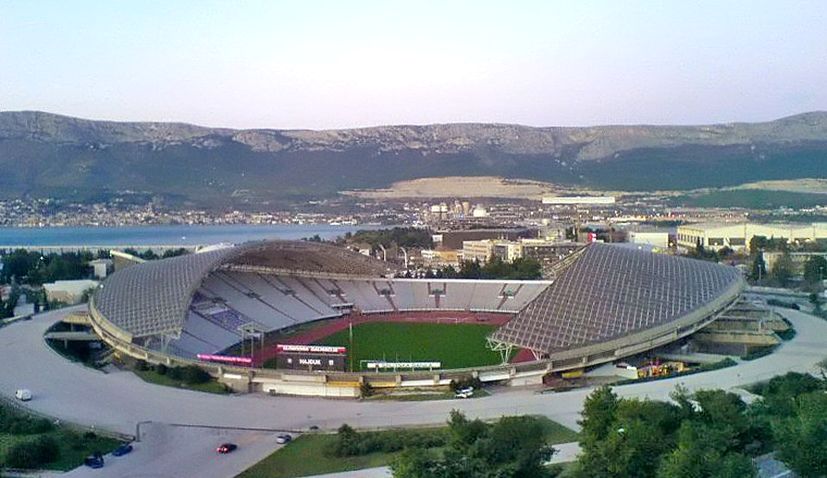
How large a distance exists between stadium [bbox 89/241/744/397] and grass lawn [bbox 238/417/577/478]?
5562 mm

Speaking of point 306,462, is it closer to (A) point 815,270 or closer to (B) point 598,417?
(B) point 598,417

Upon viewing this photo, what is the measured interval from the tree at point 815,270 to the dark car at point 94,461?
132 ft

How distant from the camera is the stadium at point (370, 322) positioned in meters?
26.5

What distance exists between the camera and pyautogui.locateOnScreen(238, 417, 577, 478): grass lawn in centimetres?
1764

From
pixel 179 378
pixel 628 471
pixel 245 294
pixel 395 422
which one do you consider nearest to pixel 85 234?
pixel 245 294

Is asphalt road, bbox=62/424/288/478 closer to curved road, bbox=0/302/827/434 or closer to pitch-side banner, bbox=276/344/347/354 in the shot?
curved road, bbox=0/302/827/434

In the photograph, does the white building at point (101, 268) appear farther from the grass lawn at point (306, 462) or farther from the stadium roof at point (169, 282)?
the grass lawn at point (306, 462)

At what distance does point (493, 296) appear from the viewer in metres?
44.2

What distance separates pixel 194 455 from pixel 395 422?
5232 mm

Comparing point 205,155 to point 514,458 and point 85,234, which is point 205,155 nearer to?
point 85,234

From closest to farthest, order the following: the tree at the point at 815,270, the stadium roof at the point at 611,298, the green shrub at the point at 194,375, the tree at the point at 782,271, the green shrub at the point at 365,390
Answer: the green shrub at the point at 365,390, the green shrub at the point at 194,375, the stadium roof at the point at 611,298, the tree at the point at 815,270, the tree at the point at 782,271

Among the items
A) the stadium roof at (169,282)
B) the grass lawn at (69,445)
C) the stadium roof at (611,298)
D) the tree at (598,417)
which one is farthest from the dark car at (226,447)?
the stadium roof at (611,298)

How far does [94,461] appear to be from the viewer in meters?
18.1

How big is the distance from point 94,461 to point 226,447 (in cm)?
285
